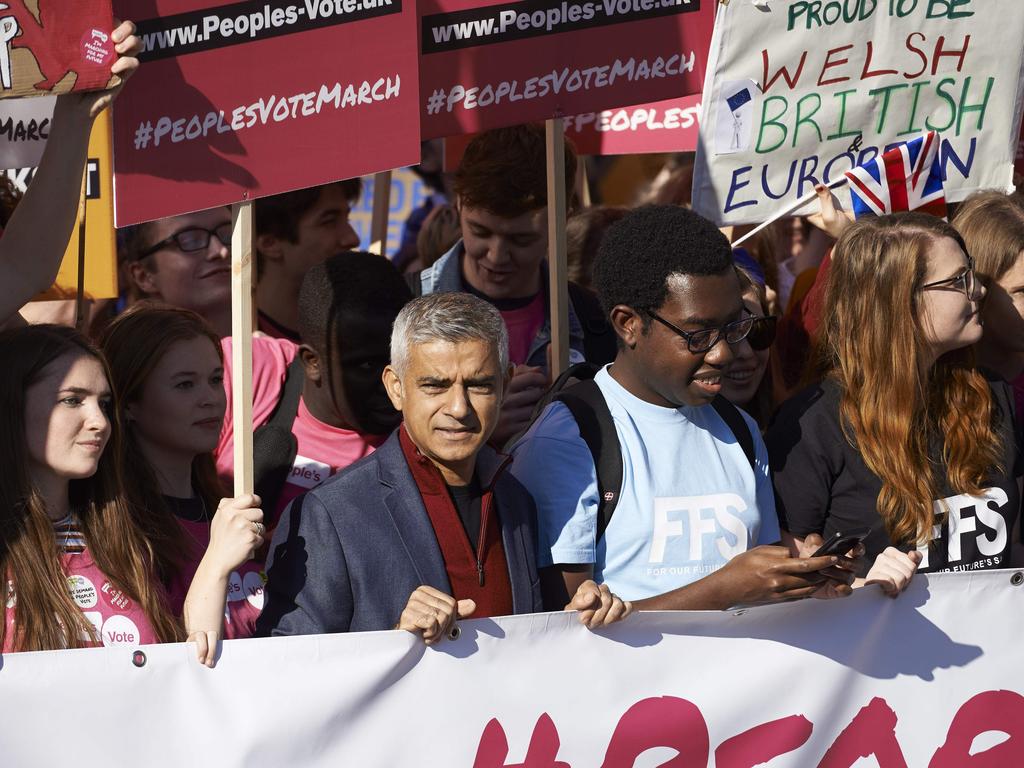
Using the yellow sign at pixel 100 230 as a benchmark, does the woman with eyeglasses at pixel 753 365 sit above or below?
below

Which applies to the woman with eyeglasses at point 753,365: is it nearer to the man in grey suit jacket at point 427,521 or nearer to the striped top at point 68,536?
the man in grey suit jacket at point 427,521

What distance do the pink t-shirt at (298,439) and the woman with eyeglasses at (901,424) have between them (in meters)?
1.13

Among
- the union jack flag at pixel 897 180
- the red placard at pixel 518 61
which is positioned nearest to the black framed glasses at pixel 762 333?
the union jack flag at pixel 897 180

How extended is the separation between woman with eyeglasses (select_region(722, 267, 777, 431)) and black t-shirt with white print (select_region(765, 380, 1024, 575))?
46cm

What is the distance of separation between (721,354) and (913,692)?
933 mm

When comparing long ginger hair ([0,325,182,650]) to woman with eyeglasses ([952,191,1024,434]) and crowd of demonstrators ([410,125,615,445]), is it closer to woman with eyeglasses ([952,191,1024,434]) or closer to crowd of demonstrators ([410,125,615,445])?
crowd of demonstrators ([410,125,615,445])

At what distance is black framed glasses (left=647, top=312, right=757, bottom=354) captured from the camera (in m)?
3.43

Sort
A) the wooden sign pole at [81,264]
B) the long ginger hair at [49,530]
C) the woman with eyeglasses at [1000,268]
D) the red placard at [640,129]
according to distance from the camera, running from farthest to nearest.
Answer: the red placard at [640,129] < the woman with eyeglasses at [1000,268] < the wooden sign pole at [81,264] < the long ginger hair at [49,530]

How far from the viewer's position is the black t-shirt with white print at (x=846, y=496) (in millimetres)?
3666

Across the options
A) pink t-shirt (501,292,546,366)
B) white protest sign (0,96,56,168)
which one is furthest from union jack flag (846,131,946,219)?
white protest sign (0,96,56,168)

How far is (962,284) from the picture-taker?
3826 millimetres

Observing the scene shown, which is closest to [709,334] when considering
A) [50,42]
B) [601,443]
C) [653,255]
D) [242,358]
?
A: [653,255]

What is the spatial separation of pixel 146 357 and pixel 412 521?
1.04 meters

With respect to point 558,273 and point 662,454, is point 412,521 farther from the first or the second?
point 558,273
